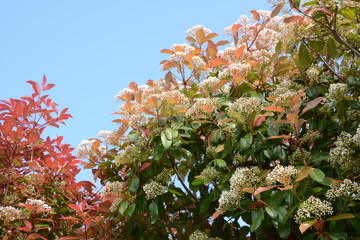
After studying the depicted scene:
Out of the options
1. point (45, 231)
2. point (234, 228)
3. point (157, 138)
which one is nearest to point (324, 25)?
point (157, 138)

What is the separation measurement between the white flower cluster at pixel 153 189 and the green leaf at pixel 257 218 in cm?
66

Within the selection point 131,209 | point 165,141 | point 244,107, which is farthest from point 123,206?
point 244,107

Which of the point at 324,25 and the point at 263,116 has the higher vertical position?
the point at 324,25

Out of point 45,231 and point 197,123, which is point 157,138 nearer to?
point 197,123

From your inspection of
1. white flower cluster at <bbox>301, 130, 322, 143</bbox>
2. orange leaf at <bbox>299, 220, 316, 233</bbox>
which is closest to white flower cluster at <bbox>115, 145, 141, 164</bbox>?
white flower cluster at <bbox>301, 130, 322, 143</bbox>

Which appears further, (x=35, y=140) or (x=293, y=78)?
(x=35, y=140)

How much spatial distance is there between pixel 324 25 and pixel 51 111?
92.9 inches

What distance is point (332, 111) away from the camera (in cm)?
253

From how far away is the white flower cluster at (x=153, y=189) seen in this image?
246 cm

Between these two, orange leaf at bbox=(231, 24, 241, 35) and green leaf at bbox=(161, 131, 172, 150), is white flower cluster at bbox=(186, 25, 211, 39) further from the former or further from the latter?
green leaf at bbox=(161, 131, 172, 150)

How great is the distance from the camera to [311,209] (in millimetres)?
1867

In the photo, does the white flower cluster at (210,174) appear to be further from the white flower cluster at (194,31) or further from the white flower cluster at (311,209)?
the white flower cluster at (194,31)

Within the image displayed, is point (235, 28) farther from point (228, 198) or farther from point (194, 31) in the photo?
point (228, 198)

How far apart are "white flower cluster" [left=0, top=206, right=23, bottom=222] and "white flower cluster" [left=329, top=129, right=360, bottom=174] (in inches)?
82.7
